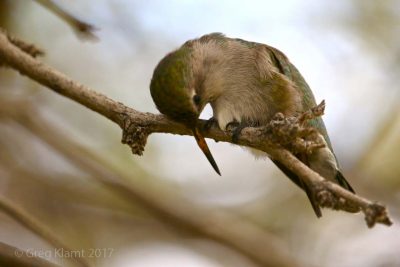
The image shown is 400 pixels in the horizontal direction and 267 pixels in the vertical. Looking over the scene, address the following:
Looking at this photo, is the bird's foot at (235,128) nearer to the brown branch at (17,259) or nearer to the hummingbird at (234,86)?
the hummingbird at (234,86)

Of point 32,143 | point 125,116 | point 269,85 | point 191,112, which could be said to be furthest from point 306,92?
point 32,143

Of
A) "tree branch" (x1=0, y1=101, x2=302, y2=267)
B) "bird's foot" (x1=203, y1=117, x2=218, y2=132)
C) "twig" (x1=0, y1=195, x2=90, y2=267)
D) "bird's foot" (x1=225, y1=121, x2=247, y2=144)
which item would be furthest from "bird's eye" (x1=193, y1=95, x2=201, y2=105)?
"twig" (x1=0, y1=195, x2=90, y2=267)

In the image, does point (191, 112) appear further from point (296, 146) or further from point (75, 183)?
point (75, 183)

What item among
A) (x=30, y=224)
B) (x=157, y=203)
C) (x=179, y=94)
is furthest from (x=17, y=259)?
(x=157, y=203)

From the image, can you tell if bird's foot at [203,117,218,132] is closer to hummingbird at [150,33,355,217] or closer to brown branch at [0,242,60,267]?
hummingbird at [150,33,355,217]

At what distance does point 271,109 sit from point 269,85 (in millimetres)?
185

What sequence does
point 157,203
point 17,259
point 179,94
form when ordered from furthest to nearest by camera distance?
point 157,203 < point 179,94 < point 17,259

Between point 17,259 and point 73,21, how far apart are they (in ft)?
4.39

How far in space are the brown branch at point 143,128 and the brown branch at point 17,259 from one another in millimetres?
987

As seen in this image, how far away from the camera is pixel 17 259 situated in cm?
197

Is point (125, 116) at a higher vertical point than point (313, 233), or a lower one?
lower

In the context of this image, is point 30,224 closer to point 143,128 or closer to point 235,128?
point 143,128

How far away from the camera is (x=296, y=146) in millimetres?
3094

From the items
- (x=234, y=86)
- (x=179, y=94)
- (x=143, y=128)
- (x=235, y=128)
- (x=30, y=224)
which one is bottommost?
(x=30, y=224)
